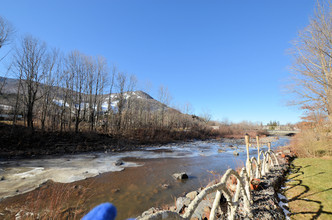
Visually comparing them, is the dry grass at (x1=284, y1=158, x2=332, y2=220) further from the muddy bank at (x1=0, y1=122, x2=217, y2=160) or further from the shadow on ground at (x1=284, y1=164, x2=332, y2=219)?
the muddy bank at (x1=0, y1=122, x2=217, y2=160)

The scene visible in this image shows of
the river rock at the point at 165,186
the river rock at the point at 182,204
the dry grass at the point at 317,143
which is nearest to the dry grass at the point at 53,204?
the river rock at the point at 182,204

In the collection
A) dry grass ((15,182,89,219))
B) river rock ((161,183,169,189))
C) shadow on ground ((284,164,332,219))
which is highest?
shadow on ground ((284,164,332,219))

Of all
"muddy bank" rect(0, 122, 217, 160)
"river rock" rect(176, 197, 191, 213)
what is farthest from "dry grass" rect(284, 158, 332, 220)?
"muddy bank" rect(0, 122, 217, 160)

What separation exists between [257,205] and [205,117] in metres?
58.8

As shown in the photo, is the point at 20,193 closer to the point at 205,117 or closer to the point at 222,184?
the point at 222,184

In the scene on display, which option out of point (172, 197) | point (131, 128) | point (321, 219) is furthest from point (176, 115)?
point (321, 219)

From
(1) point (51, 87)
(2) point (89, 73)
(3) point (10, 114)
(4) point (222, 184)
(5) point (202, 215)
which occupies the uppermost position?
(2) point (89, 73)

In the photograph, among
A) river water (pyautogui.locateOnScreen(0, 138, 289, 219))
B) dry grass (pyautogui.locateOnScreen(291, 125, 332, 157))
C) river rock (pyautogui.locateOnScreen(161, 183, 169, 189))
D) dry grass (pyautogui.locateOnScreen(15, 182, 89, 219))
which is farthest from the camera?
dry grass (pyautogui.locateOnScreen(291, 125, 332, 157))

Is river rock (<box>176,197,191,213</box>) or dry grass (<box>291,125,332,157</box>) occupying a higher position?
dry grass (<box>291,125,332,157</box>)

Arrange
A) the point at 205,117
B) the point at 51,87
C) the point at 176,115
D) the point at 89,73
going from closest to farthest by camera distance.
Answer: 1. the point at 51,87
2. the point at 89,73
3. the point at 176,115
4. the point at 205,117

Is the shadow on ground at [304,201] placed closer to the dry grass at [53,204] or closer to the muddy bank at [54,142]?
the dry grass at [53,204]

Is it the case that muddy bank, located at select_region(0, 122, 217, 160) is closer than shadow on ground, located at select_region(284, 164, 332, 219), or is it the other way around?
shadow on ground, located at select_region(284, 164, 332, 219)

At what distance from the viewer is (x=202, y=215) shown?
3.69 metres

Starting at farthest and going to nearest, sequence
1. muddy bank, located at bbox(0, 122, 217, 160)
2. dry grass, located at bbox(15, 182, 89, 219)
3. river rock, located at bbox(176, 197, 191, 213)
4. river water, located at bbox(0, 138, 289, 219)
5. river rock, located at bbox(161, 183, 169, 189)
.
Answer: muddy bank, located at bbox(0, 122, 217, 160) → river rock, located at bbox(161, 183, 169, 189) → river water, located at bbox(0, 138, 289, 219) → river rock, located at bbox(176, 197, 191, 213) → dry grass, located at bbox(15, 182, 89, 219)
